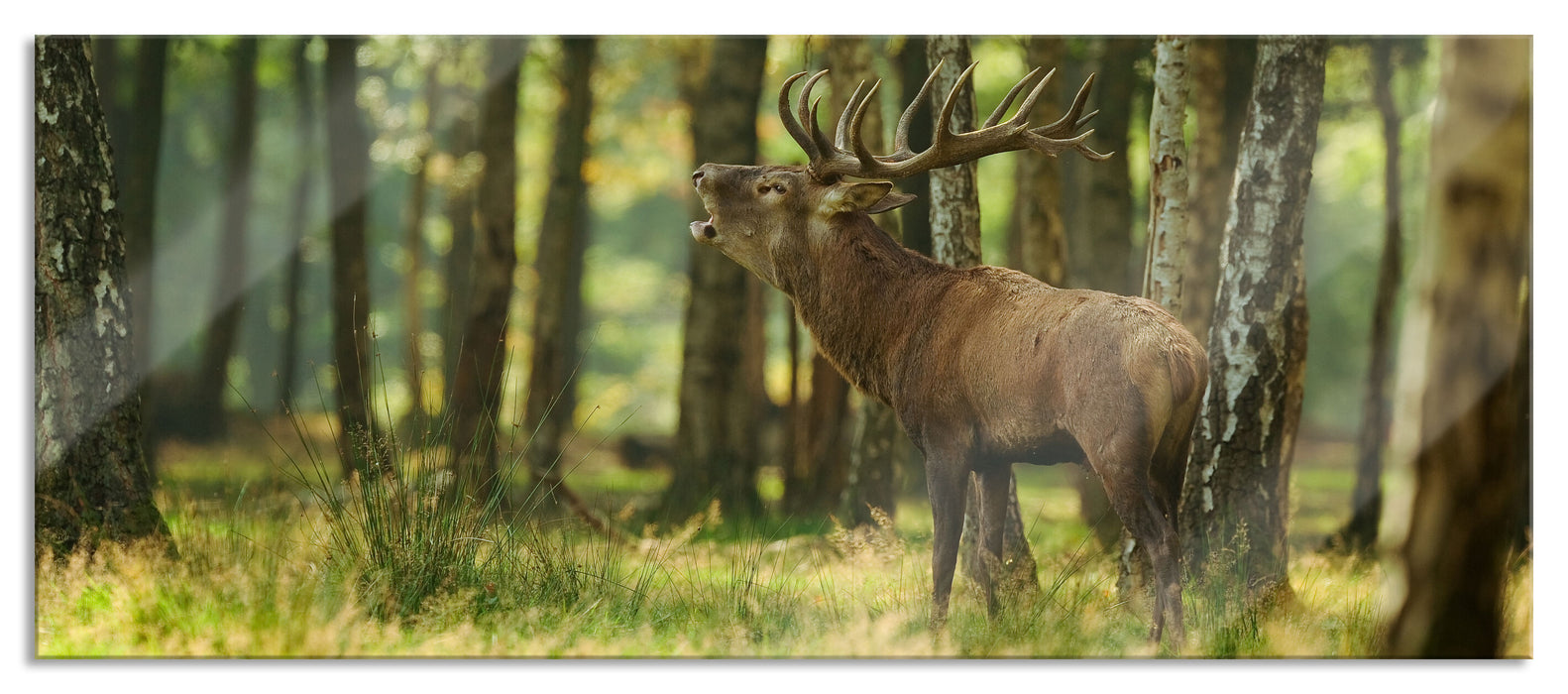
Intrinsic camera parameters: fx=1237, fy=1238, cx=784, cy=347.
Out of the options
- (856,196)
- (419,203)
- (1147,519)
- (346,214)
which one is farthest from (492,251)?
(419,203)

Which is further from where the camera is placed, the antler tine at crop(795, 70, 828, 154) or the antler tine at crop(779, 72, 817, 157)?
the antler tine at crop(795, 70, 828, 154)

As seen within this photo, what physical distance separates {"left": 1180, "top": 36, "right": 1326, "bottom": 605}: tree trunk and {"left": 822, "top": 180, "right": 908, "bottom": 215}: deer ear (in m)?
1.59

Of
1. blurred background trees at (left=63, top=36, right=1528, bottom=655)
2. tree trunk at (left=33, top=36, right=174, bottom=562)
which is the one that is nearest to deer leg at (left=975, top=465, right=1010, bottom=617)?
blurred background trees at (left=63, top=36, right=1528, bottom=655)

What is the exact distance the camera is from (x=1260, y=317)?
17.7 feet

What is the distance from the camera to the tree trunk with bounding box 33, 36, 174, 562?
5020mm

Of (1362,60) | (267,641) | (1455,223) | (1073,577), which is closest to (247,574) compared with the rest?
(267,641)

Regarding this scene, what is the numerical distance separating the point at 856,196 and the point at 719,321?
371cm

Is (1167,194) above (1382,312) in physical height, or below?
above

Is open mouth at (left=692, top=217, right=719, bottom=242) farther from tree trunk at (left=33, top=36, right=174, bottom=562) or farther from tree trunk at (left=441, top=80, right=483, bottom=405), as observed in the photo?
tree trunk at (left=441, top=80, right=483, bottom=405)

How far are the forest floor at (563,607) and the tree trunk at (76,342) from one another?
22cm

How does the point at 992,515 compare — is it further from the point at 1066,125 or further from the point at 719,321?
the point at 719,321

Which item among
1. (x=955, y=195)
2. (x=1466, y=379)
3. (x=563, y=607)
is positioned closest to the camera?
(x=1466, y=379)

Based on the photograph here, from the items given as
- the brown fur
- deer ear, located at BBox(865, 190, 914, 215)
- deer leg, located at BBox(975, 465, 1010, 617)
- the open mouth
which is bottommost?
deer leg, located at BBox(975, 465, 1010, 617)
